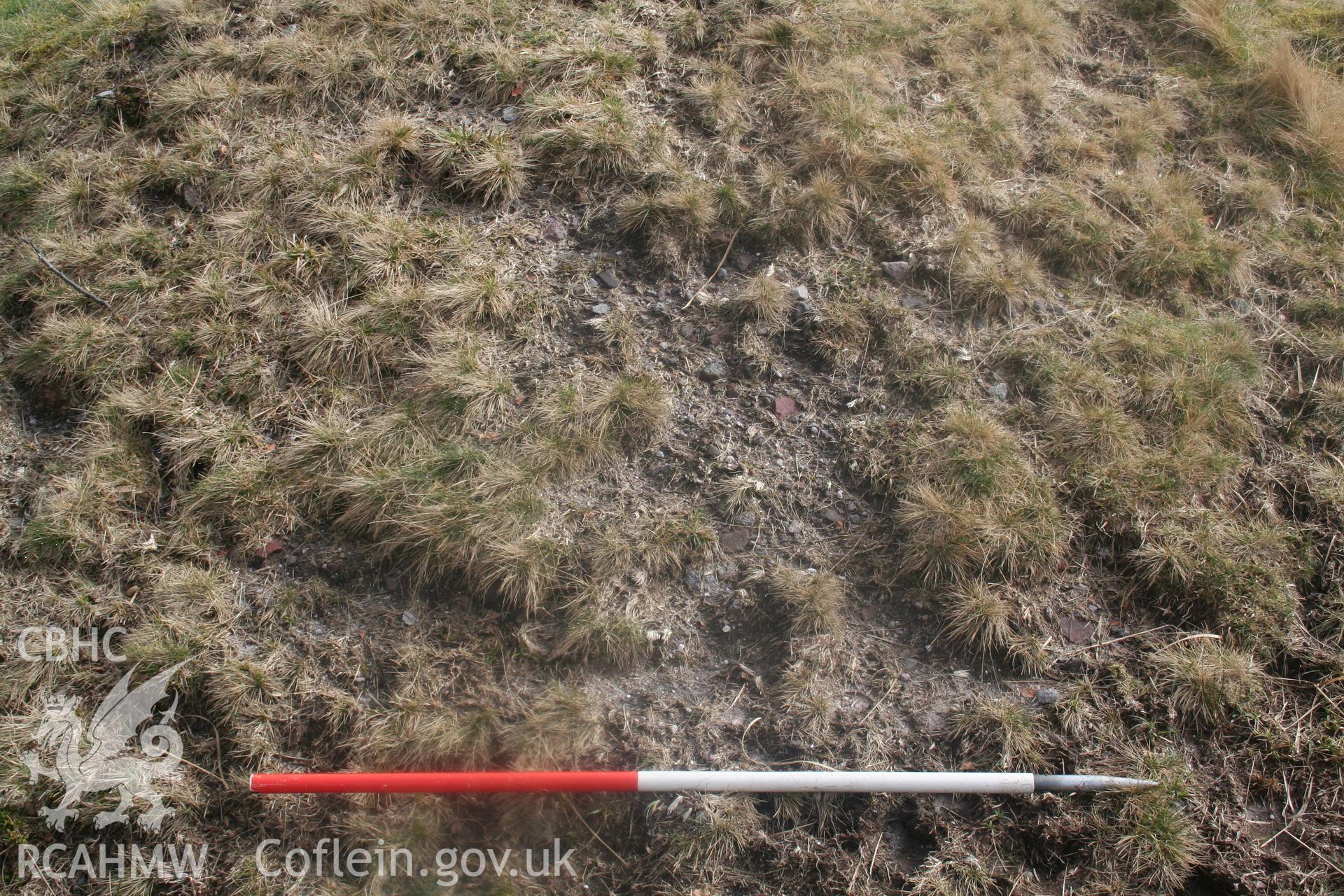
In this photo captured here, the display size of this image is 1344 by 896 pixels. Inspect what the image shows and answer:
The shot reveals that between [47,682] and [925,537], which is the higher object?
[925,537]

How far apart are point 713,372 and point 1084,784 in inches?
92.3

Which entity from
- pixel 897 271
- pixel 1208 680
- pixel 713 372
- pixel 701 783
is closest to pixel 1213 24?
pixel 897 271

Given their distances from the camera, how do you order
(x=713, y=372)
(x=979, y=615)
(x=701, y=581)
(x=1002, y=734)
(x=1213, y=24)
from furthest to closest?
(x=1213, y=24) → (x=713, y=372) → (x=701, y=581) → (x=979, y=615) → (x=1002, y=734)

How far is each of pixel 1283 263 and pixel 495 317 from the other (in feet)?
13.8

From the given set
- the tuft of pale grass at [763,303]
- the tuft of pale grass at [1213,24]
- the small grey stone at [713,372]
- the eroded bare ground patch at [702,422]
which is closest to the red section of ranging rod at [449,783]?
the eroded bare ground patch at [702,422]

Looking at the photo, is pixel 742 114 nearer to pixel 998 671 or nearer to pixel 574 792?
pixel 998 671

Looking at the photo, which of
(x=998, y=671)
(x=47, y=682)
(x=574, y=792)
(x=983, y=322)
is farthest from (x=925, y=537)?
(x=47, y=682)

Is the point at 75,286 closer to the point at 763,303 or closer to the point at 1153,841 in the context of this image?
the point at 763,303

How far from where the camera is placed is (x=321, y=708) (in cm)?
355

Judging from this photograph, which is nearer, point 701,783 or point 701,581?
point 701,783

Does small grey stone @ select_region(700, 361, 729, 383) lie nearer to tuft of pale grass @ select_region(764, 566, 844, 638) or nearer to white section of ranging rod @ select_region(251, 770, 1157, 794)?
tuft of pale grass @ select_region(764, 566, 844, 638)

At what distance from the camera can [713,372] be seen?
14.3ft

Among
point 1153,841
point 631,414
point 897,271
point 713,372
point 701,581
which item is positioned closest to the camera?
point 1153,841

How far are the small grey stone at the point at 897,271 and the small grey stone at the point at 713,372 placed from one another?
1027mm
